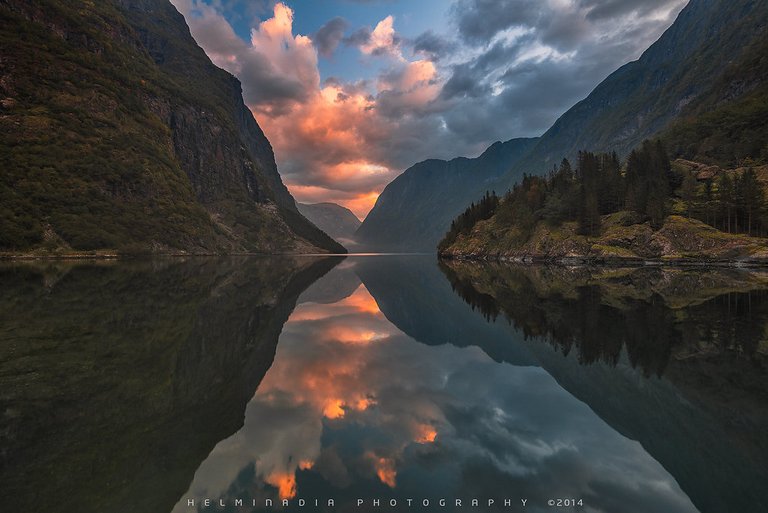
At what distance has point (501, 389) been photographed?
1670 cm

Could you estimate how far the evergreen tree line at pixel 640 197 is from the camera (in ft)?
322

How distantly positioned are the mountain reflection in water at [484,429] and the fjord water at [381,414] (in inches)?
2.6

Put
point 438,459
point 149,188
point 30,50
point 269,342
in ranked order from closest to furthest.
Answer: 1. point 438,459
2. point 269,342
3. point 30,50
4. point 149,188

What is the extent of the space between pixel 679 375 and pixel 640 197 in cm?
11851

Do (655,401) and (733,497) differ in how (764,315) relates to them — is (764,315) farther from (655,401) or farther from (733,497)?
(733,497)

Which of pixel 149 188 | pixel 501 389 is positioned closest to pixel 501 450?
pixel 501 389

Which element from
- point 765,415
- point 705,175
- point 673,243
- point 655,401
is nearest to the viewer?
point 765,415

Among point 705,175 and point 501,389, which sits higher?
point 705,175

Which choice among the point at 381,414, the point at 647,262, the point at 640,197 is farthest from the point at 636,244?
the point at 381,414

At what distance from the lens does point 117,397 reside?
1380cm

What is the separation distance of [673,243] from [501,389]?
109 metres

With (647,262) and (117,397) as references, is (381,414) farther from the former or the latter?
(647,262)

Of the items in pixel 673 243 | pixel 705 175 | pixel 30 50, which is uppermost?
pixel 30 50

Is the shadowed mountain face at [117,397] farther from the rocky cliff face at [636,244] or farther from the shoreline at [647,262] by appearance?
the rocky cliff face at [636,244]
